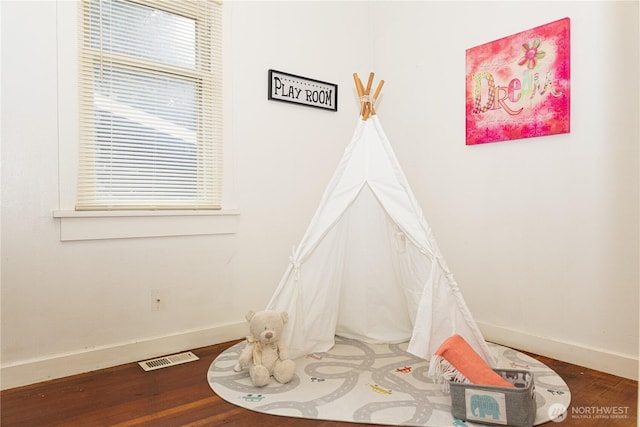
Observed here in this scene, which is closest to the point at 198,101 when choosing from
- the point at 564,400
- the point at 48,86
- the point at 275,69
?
the point at 275,69

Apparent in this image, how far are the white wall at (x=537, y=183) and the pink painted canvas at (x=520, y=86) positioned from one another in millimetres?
51

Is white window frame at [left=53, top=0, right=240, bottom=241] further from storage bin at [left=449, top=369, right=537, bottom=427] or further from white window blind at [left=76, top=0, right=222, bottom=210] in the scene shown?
storage bin at [left=449, top=369, right=537, bottom=427]

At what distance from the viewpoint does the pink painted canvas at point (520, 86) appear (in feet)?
8.16

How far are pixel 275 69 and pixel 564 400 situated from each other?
2.45 metres

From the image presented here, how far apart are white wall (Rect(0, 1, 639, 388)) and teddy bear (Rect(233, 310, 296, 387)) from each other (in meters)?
0.64

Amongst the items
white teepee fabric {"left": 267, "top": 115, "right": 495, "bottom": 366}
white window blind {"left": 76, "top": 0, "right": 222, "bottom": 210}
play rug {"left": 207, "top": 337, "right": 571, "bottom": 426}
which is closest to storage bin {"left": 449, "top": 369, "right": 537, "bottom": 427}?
play rug {"left": 207, "top": 337, "right": 571, "bottom": 426}

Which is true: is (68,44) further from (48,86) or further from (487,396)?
→ (487,396)

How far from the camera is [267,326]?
2213 mm

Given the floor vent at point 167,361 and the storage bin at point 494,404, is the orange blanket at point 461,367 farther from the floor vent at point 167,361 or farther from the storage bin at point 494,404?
the floor vent at point 167,361

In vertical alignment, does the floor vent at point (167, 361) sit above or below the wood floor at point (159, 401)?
above

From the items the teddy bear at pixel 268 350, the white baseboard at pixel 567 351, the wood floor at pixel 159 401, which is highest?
the teddy bear at pixel 268 350

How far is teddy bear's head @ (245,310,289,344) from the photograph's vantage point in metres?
2.20

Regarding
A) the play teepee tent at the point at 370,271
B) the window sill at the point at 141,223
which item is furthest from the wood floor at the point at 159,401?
the window sill at the point at 141,223

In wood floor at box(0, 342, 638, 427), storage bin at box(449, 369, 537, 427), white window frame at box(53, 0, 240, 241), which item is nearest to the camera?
storage bin at box(449, 369, 537, 427)
